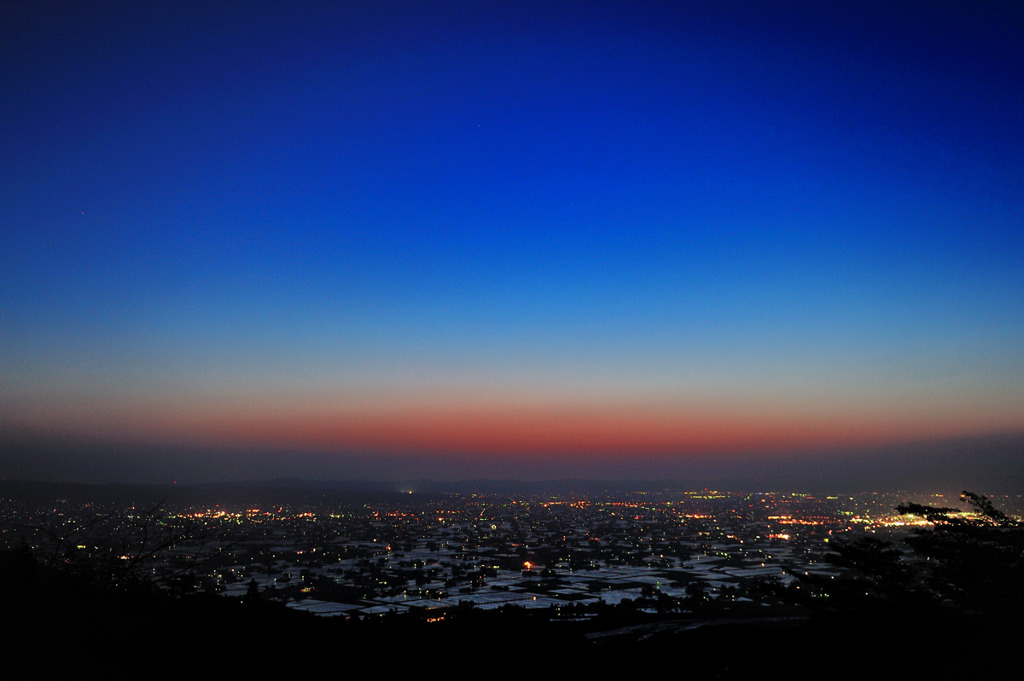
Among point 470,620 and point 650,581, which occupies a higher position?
point 470,620

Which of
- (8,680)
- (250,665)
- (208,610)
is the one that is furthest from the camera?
(208,610)

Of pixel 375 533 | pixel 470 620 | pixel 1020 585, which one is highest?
pixel 1020 585

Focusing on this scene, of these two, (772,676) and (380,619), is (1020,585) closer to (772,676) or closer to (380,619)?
(772,676)

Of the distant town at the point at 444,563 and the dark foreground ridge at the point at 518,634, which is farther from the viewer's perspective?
the distant town at the point at 444,563

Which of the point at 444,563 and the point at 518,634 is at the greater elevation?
the point at 518,634

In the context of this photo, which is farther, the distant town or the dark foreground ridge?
the distant town

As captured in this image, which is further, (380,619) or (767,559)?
(767,559)

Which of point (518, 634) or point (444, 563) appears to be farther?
point (444, 563)

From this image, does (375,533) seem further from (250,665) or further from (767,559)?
(250,665)

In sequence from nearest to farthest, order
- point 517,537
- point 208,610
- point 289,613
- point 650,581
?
point 208,610
point 289,613
point 650,581
point 517,537

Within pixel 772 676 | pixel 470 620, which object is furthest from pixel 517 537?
pixel 772 676
